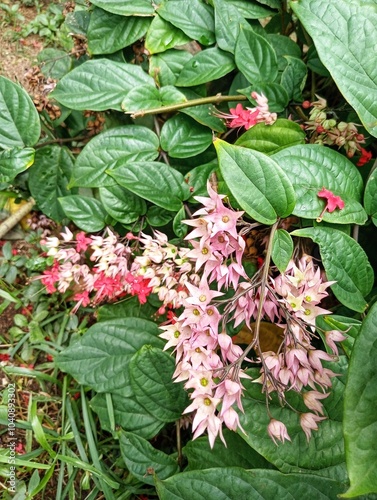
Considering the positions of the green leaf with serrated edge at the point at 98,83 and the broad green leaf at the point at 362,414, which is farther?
the green leaf with serrated edge at the point at 98,83

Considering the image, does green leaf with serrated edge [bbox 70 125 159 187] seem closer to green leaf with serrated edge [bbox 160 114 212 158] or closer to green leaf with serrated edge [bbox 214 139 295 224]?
green leaf with serrated edge [bbox 160 114 212 158]

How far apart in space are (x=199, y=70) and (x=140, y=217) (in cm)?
42

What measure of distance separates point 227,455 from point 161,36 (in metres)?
1.06

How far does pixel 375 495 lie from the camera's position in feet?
2.70

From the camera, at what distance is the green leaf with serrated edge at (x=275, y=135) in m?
1.09

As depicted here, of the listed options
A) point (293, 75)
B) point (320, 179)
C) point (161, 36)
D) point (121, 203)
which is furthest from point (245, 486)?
point (161, 36)

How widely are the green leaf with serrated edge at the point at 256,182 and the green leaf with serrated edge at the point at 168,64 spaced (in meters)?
0.51

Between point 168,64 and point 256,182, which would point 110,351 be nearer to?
point 256,182

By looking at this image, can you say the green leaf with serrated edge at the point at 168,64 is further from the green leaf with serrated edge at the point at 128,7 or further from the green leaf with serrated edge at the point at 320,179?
the green leaf with serrated edge at the point at 320,179

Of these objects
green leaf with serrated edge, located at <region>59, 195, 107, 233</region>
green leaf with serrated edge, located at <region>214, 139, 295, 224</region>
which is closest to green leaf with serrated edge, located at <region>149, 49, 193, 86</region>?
green leaf with serrated edge, located at <region>59, 195, 107, 233</region>

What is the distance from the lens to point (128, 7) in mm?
1229

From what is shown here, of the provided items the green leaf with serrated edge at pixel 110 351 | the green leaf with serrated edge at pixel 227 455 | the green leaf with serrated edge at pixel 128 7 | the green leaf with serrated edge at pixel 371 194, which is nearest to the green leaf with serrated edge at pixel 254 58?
the green leaf with serrated edge at pixel 128 7

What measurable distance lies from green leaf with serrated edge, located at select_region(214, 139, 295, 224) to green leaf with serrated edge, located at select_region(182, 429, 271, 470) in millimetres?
516

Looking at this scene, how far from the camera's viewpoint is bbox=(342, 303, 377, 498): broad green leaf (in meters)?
0.58
